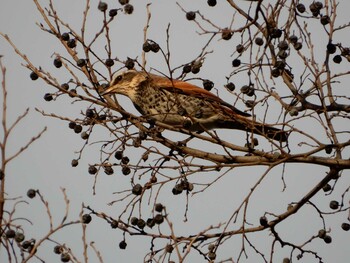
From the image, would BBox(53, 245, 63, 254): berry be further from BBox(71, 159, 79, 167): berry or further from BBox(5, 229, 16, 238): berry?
BBox(71, 159, 79, 167): berry

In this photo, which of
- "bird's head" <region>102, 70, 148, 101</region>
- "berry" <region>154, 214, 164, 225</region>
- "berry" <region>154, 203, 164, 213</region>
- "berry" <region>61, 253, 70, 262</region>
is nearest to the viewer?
"berry" <region>61, 253, 70, 262</region>

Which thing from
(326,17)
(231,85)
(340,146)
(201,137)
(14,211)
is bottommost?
(14,211)

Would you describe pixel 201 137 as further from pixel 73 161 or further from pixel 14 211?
pixel 14 211

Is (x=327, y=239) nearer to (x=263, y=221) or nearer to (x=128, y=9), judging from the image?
(x=263, y=221)

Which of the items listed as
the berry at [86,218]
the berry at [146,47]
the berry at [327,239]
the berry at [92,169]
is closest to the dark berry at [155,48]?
the berry at [146,47]

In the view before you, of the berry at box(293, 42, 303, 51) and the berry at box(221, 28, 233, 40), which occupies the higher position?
the berry at box(293, 42, 303, 51)

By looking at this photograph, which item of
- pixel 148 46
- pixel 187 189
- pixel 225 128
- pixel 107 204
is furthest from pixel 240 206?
pixel 225 128

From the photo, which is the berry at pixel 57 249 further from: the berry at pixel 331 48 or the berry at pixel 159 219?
the berry at pixel 331 48

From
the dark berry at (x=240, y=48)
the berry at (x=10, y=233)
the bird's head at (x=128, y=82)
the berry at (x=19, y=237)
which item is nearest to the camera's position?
the berry at (x=10, y=233)

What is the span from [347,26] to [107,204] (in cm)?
269

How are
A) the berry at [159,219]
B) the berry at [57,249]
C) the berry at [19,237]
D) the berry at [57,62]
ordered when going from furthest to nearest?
the berry at [57,62] < the berry at [159,219] < the berry at [57,249] < the berry at [19,237]

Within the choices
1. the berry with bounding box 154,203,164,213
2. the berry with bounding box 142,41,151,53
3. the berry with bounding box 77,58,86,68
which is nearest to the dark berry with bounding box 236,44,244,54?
the berry with bounding box 142,41,151,53

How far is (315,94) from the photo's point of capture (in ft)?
20.5

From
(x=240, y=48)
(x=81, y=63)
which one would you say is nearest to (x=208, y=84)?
(x=240, y=48)
